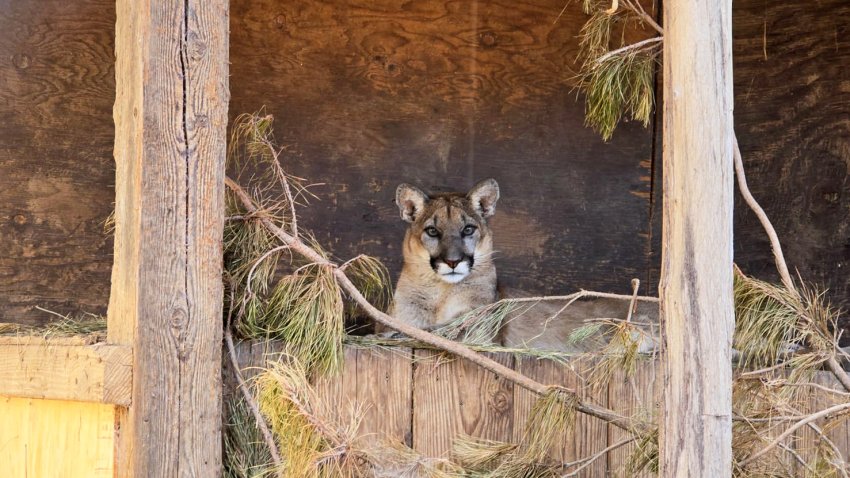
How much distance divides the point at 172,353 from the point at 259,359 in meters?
0.69

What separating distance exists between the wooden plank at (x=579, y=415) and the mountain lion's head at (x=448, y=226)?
2.51 meters

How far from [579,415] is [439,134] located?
329 centimetres

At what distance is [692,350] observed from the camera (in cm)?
432

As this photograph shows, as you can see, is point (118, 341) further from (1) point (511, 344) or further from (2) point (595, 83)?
(1) point (511, 344)

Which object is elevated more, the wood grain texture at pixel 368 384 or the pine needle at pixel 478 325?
the pine needle at pixel 478 325

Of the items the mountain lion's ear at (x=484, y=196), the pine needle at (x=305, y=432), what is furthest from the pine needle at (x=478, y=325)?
the mountain lion's ear at (x=484, y=196)

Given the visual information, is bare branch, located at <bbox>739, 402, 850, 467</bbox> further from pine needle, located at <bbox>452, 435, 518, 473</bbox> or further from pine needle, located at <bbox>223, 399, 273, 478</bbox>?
pine needle, located at <bbox>223, 399, 273, 478</bbox>

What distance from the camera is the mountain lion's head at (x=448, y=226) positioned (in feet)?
26.3

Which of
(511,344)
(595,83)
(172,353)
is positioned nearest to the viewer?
(172,353)

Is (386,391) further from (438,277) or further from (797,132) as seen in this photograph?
(797,132)

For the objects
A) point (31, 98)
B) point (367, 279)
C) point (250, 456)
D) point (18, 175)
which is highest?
point (31, 98)

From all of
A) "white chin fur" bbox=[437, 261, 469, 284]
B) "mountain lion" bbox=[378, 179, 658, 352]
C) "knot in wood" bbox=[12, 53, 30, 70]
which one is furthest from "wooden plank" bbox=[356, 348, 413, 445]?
"knot in wood" bbox=[12, 53, 30, 70]

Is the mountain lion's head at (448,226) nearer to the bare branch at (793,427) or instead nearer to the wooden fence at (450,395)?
the wooden fence at (450,395)

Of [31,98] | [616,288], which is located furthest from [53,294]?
[616,288]
